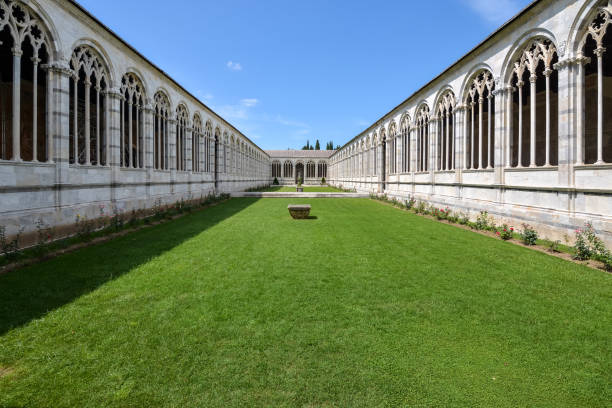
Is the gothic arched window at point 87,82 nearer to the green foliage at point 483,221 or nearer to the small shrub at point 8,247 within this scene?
the small shrub at point 8,247

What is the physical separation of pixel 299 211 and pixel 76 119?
9.35 meters

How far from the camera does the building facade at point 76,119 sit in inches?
328

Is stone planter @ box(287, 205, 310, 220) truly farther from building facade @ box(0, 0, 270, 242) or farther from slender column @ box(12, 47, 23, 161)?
slender column @ box(12, 47, 23, 161)

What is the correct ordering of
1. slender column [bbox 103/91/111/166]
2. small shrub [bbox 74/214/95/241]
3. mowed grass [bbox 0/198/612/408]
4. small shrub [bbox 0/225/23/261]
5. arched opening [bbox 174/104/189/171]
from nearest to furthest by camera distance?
mowed grass [bbox 0/198/612/408], small shrub [bbox 0/225/23/261], small shrub [bbox 74/214/95/241], slender column [bbox 103/91/111/166], arched opening [bbox 174/104/189/171]

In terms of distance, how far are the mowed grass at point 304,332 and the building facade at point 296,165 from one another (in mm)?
64641

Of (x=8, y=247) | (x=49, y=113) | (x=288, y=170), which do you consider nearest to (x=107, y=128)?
(x=49, y=113)

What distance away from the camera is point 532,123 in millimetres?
10398

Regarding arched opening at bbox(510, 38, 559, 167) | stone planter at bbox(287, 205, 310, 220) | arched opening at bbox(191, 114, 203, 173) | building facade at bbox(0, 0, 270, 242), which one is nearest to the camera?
building facade at bbox(0, 0, 270, 242)

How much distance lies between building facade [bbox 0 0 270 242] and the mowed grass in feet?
11.9

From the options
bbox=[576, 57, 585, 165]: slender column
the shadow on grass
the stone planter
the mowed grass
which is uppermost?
bbox=[576, 57, 585, 165]: slender column

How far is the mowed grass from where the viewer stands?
281cm

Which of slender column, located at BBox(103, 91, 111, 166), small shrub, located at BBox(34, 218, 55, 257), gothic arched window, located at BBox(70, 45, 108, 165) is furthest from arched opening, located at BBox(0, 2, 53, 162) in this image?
slender column, located at BBox(103, 91, 111, 166)

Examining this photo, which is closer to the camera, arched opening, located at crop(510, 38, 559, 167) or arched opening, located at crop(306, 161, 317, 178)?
arched opening, located at crop(510, 38, 559, 167)

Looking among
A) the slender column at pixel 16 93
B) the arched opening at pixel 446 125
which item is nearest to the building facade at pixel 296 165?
the arched opening at pixel 446 125
